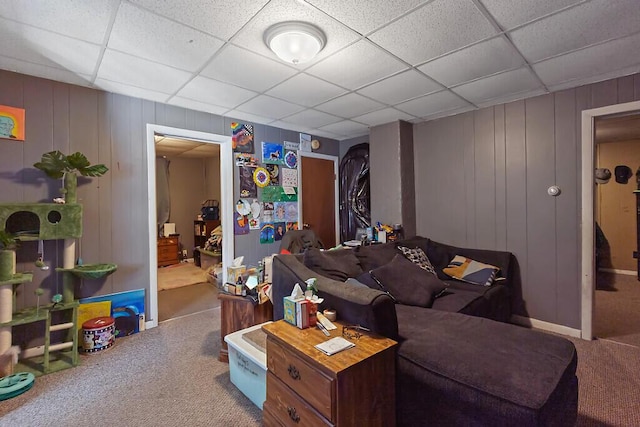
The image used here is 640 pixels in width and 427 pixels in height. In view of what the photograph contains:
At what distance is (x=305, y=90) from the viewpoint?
9.27 feet

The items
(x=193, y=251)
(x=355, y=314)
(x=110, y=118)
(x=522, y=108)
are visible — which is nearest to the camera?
(x=355, y=314)

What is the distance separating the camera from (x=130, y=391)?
201 centimetres

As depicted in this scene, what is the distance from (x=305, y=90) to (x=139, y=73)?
4.61 feet

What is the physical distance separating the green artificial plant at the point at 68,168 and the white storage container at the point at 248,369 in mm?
1859

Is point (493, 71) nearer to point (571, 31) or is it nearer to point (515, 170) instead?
point (571, 31)

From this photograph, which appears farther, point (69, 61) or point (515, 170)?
point (515, 170)

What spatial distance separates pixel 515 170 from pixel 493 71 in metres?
1.20

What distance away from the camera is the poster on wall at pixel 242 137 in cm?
365

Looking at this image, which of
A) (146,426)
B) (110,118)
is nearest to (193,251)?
(110,118)

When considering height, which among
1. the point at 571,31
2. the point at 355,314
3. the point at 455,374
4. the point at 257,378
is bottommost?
the point at 257,378

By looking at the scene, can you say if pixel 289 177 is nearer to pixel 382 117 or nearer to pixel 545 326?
pixel 382 117

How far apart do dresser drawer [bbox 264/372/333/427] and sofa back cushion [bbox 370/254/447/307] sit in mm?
1190

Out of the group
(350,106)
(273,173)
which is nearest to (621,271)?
(350,106)

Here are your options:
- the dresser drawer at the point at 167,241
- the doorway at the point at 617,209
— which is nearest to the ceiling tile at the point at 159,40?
the dresser drawer at the point at 167,241
